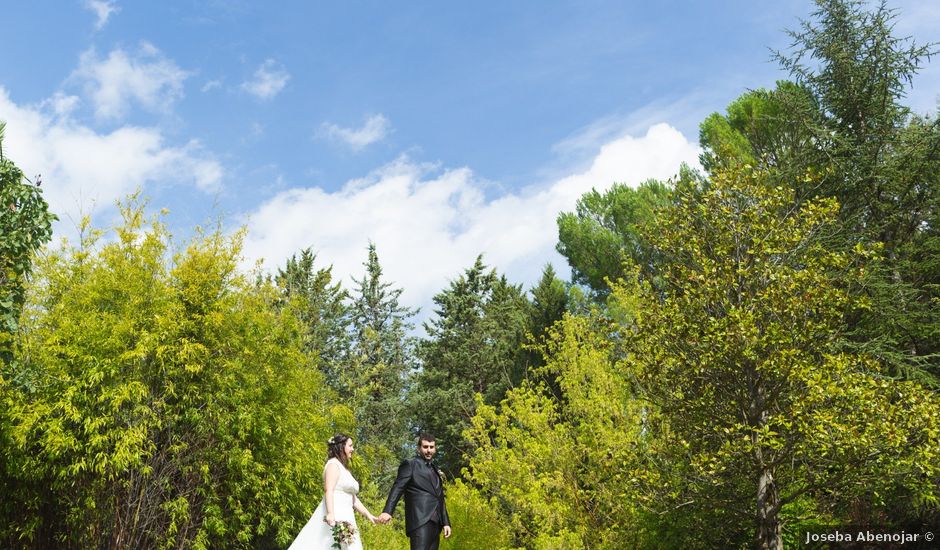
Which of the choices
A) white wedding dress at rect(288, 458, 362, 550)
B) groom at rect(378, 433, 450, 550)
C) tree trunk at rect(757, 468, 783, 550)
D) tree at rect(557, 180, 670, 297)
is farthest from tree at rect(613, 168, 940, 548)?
tree at rect(557, 180, 670, 297)

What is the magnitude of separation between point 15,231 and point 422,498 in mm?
5220

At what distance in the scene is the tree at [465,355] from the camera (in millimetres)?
31422

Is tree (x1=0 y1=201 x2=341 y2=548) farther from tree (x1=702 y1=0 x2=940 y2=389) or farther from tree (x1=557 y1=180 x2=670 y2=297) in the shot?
tree (x1=557 y1=180 x2=670 y2=297)

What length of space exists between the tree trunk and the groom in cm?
497

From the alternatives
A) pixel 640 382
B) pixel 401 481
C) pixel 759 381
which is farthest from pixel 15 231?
pixel 759 381

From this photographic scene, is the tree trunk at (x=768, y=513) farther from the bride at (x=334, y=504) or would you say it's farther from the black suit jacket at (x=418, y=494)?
the bride at (x=334, y=504)

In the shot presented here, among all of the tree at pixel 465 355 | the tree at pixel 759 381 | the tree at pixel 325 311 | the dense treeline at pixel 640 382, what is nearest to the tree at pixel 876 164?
the dense treeline at pixel 640 382

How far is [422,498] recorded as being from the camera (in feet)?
20.3

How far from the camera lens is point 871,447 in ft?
26.9

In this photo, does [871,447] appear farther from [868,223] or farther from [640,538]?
[868,223]

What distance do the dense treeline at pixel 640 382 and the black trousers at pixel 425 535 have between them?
159 inches

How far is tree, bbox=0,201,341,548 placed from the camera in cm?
1070

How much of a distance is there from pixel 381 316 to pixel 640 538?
29.2 m

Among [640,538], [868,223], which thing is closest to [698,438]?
[640,538]
